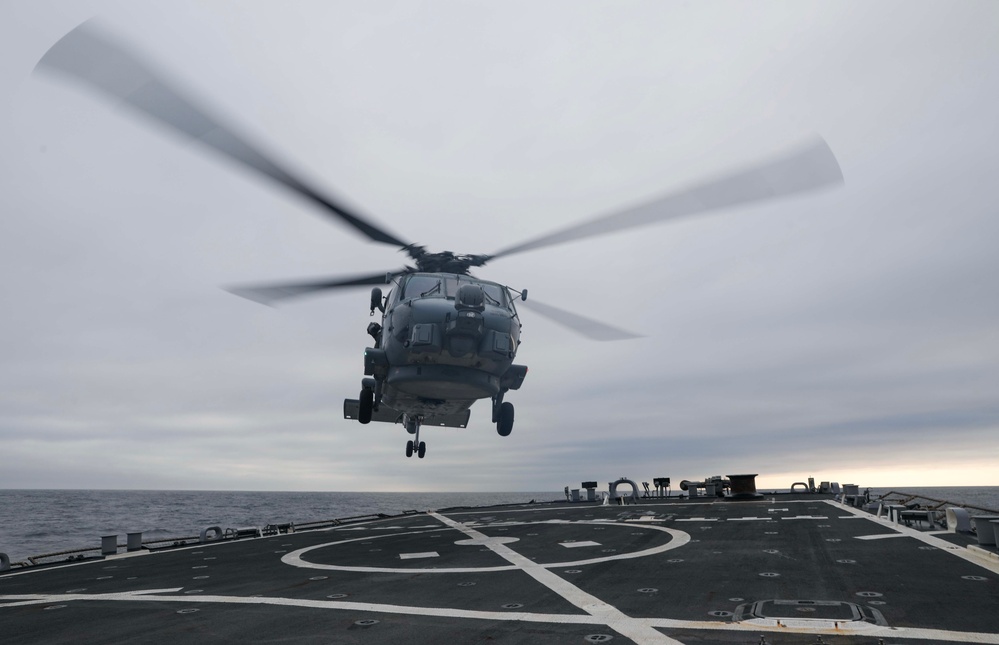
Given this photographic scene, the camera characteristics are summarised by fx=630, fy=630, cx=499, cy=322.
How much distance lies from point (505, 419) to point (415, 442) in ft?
16.3

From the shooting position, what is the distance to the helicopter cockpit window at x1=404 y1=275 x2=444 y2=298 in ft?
69.1

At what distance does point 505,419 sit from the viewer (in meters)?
25.2

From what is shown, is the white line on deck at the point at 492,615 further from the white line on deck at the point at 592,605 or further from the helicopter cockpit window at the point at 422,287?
the helicopter cockpit window at the point at 422,287

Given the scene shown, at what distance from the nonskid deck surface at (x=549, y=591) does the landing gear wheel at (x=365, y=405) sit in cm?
567

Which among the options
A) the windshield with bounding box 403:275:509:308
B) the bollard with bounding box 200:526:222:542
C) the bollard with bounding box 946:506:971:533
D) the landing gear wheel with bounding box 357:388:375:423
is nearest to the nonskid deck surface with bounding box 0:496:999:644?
the bollard with bounding box 946:506:971:533

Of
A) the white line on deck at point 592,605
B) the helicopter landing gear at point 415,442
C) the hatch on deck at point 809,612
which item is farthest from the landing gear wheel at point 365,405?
the hatch on deck at point 809,612

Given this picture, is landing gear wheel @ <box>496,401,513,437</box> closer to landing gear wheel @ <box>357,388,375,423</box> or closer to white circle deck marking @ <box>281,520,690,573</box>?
white circle deck marking @ <box>281,520,690,573</box>

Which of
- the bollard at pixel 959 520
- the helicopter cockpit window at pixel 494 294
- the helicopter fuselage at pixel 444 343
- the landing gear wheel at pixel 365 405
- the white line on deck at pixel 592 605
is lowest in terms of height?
the white line on deck at pixel 592 605

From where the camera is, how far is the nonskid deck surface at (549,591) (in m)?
9.33

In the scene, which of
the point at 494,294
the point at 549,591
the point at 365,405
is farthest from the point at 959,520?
the point at 365,405

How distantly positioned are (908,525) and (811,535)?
563 cm

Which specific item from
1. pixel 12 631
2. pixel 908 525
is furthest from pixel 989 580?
pixel 12 631

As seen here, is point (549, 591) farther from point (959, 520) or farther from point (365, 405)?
point (365, 405)

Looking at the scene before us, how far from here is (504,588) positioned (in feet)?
42.2
